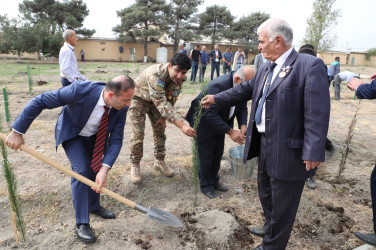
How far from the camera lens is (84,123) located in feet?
8.75

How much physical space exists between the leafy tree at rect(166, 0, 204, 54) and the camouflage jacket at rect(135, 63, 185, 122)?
3077 centimetres

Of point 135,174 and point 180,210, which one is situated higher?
point 135,174

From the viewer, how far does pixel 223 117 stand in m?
3.51

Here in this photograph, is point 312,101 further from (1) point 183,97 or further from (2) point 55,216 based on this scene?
(1) point 183,97

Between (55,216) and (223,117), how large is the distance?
2.39 m

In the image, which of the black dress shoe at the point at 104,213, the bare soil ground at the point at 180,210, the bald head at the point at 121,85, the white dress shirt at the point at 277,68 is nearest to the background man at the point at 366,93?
the bare soil ground at the point at 180,210

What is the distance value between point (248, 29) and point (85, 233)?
3814 cm

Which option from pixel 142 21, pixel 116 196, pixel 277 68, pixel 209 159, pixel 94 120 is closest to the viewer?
pixel 277 68

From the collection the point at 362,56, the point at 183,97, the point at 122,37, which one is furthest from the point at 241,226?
the point at 362,56

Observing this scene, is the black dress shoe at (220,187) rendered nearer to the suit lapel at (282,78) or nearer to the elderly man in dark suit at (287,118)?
the elderly man in dark suit at (287,118)

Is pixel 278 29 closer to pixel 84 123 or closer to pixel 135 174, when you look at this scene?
pixel 84 123

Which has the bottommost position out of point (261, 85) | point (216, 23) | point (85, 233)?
point (85, 233)

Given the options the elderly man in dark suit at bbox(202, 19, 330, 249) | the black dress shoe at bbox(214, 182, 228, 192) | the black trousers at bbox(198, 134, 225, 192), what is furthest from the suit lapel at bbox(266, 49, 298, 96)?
the black dress shoe at bbox(214, 182, 228, 192)

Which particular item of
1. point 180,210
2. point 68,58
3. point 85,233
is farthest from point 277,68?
point 68,58
